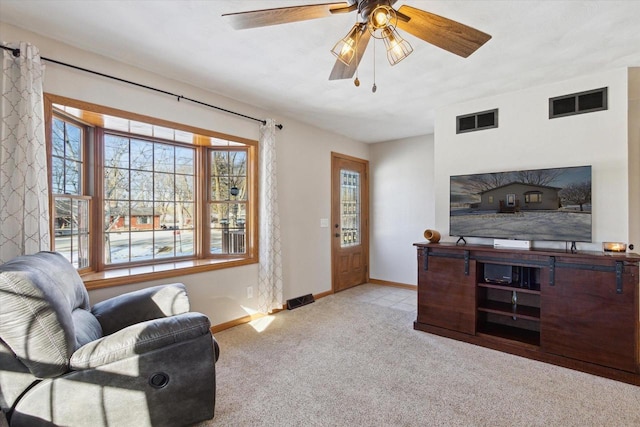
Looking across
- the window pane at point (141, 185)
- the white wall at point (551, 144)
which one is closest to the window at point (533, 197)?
the white wall at point (551, 144)

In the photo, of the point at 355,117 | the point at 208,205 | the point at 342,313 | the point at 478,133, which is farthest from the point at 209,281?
the point at 478,133

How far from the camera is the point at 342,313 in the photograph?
12.9ft

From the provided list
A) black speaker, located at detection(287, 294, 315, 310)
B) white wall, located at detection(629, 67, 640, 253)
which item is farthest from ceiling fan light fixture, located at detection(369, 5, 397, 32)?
black speaker, located at detection(287, 294, 315, 310)

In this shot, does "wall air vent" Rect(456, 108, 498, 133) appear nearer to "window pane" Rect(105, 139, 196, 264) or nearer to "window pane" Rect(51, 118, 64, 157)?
"window pane" Rect(105, 139, 196, 264)

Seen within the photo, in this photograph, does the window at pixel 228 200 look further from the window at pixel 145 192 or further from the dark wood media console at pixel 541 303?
the dark wood media console at pixel 541 303

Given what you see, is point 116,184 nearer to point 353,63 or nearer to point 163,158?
point 163,158

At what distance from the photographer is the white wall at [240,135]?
7.87 ft

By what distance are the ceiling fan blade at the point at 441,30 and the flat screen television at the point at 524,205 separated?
1.88m

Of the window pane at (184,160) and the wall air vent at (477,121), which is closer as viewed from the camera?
the wall air vent at (477,121)

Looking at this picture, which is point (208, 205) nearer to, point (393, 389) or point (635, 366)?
point (393, 389)

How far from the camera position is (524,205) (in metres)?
3.03

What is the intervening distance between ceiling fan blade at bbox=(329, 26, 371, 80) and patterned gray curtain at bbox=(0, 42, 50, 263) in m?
2.06

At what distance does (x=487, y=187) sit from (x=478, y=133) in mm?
646

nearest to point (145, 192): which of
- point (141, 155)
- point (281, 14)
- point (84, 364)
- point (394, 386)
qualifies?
point (141, 155)
